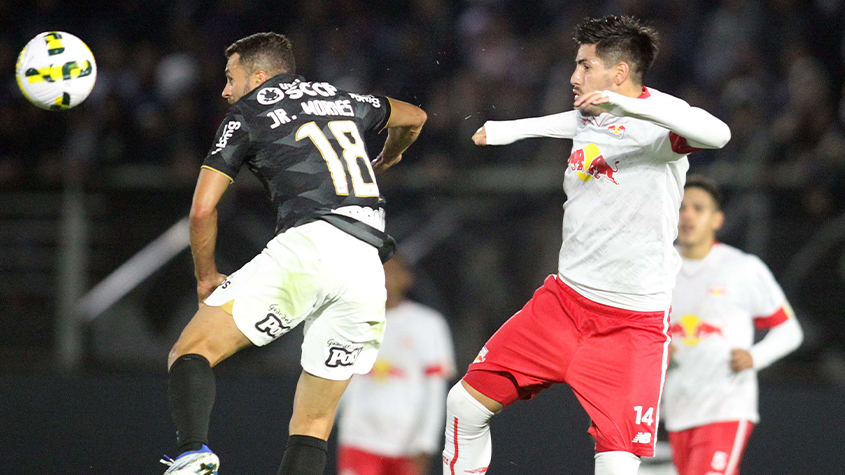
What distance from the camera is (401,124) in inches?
179

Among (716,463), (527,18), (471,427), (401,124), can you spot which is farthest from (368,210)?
(527,18)

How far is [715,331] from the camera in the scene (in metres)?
5.16

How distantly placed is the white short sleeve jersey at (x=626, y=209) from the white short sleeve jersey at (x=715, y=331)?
3.75 ft

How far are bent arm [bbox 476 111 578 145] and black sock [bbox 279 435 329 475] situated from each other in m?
1.44

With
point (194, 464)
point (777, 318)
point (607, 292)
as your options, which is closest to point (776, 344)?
point (777, 318)

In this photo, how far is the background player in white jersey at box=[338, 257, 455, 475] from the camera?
595 cm

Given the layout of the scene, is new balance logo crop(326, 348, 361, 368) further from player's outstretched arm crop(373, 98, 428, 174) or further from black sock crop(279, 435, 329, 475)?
player's outstretched arm crop(373, 98, 428, 174)

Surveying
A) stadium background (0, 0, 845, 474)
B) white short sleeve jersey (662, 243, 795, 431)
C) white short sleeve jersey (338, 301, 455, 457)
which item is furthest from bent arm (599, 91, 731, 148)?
stadium background (0, 0, 845, 474)

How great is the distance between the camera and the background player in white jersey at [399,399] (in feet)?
19.5

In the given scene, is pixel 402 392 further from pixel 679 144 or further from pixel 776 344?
pixel 679 144

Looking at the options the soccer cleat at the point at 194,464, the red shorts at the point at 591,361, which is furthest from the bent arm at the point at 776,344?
the soccer cleat at the point at 194,464

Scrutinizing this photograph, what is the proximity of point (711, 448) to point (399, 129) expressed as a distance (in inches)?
85.5

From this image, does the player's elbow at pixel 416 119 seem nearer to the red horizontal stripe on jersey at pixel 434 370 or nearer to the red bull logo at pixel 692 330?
the red bull logo at pixel 692 330

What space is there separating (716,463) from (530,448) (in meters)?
1.80
